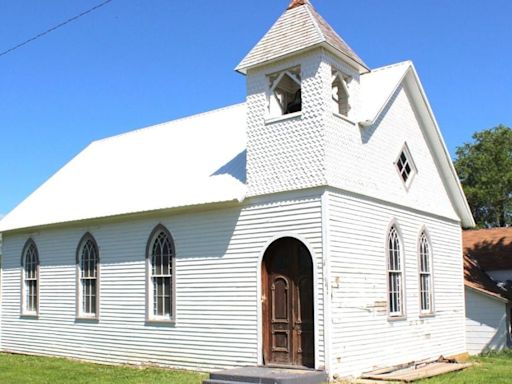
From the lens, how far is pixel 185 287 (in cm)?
1788

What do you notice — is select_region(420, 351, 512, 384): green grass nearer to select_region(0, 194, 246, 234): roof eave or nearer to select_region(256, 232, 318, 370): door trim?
select_region(256, 232, 318, 370): door trim

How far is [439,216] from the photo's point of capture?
69.7 feet

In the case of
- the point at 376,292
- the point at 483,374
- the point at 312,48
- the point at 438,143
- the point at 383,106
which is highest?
the point at 312,48

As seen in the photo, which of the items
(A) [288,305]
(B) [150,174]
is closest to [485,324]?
(A) [288,305]

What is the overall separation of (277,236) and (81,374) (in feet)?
20.2

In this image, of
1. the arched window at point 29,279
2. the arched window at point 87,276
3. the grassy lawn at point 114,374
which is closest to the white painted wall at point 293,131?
the grassy lawn at point 114,374

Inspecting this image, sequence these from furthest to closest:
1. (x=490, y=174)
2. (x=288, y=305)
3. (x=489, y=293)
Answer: (x=490, y=174), (x=489, y=293), (x=288, y=305)

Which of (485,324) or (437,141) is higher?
(437,141)

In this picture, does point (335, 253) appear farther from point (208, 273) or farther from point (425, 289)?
point (425, 289)

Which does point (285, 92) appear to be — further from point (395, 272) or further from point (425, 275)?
point (425, 275)

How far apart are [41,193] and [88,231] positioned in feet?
18.4

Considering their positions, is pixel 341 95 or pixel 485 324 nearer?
pixel 341 95

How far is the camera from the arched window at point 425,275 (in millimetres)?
19719

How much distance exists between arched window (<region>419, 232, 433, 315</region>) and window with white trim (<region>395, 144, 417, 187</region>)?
66.9 inches
